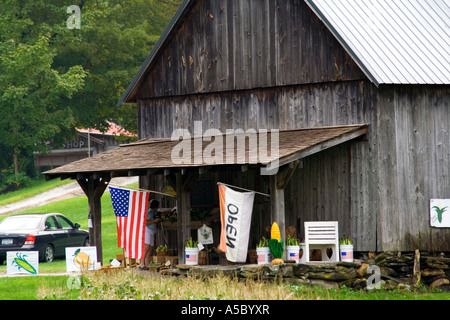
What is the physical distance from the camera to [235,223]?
823 inches

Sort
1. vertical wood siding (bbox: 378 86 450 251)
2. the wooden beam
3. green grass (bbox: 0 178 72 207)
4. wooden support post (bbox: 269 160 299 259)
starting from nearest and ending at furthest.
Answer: the wooden beam
wooden support post (bbox: 269 160 299 259)
vertical wood siding (bbox: 378 86 450 251)
green grass (bbox: 0 178 72 207)

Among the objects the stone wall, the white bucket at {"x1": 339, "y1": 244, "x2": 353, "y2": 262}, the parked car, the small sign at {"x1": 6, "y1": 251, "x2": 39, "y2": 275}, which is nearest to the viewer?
the stone wall

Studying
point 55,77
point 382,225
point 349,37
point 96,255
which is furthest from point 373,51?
point 55,77

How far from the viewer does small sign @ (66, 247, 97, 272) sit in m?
22.9

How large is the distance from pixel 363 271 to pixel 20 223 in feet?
42.3

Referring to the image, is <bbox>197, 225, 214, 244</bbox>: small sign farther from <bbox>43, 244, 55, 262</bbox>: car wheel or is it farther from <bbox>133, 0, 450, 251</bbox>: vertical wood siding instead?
<bbox>43, 244, 55, 262</bbox>: car wheel

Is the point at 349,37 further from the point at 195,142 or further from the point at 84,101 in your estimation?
the point at 84,101

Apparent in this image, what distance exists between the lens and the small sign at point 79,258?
22906 mm

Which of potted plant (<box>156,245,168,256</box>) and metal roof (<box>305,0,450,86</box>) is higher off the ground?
metal roof (<box>305,0,450,86</box>)

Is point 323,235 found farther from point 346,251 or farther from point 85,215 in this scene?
point 85,215

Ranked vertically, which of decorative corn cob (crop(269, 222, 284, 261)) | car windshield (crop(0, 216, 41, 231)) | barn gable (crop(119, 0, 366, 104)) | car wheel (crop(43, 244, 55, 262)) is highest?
barn gable (crop(119, 0, 366, 104))

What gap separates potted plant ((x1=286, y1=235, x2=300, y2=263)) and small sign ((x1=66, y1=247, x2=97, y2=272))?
16.6 feet

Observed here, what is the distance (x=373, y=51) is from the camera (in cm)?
2244

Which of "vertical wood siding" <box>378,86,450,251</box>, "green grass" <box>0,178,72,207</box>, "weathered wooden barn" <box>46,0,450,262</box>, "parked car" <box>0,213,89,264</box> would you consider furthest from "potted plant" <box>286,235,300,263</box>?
"green grass" <box>0,178,72,207</box>
